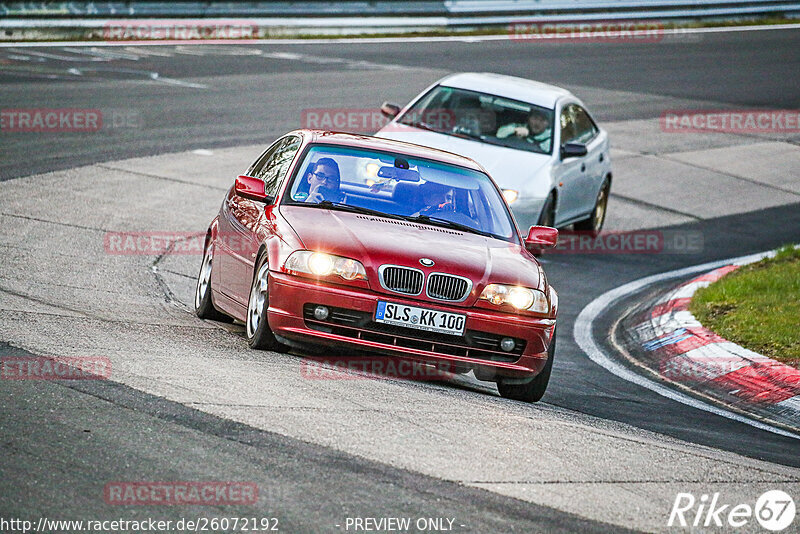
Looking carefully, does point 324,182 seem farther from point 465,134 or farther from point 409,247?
point 465,134

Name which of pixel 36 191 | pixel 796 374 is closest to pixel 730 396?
pixel 796 374

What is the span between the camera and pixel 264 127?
63.4 ft

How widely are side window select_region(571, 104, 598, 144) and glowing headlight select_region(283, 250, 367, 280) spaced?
7978 millimetres

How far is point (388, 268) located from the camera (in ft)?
25.1

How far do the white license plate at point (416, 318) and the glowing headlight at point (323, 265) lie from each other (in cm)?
24

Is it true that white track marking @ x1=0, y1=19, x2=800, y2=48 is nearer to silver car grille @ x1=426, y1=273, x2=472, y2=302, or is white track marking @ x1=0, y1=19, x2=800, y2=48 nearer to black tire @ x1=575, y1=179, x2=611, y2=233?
black tire @ x1=575, y1=179, x2=611, y2=233

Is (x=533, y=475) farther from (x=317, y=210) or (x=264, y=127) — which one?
(x=264, y=127)

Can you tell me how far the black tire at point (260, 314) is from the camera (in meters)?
7.81

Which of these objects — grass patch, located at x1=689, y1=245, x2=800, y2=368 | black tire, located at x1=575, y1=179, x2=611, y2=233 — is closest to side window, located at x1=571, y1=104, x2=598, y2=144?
black tire, located at x1=575, y1=179, x2=611, y2=233

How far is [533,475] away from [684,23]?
111 feet

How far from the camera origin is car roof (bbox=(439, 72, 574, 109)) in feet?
48.4
